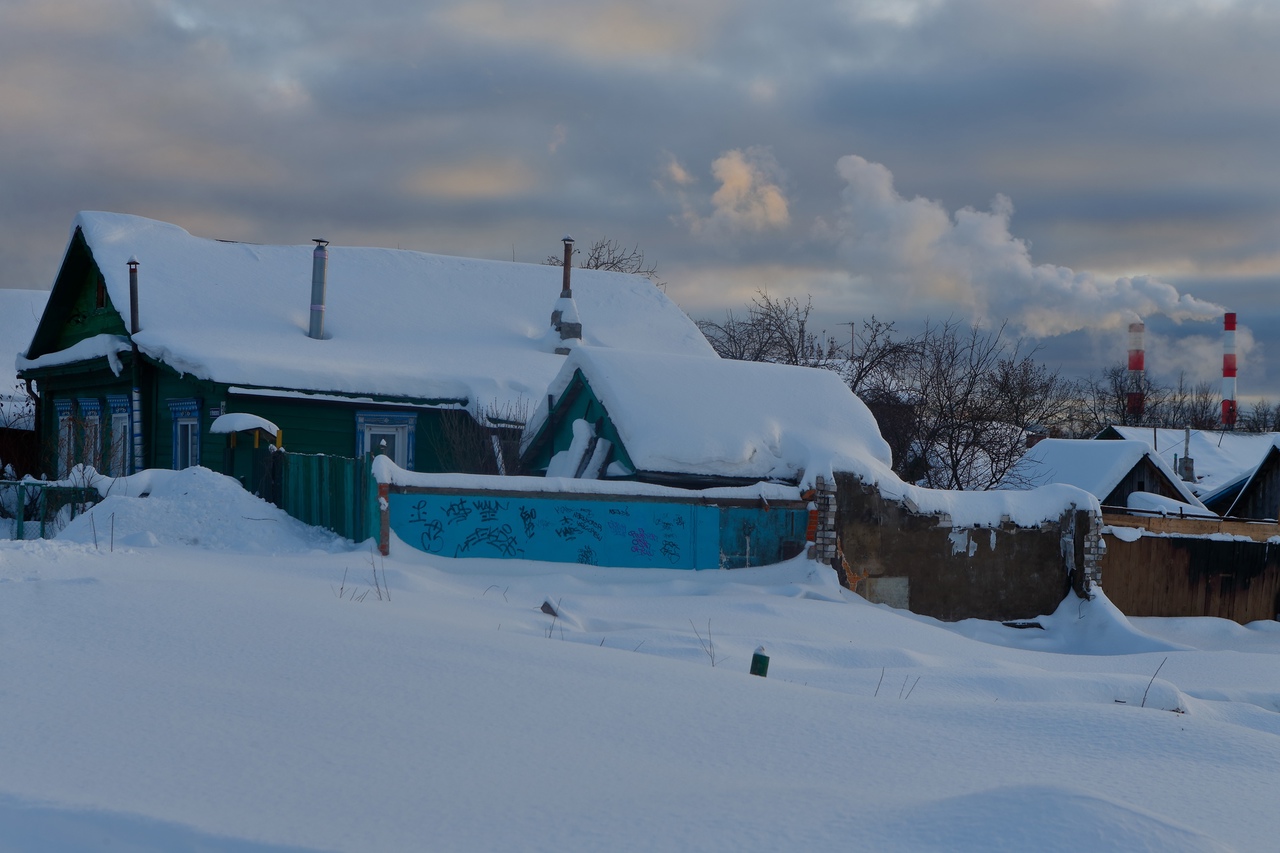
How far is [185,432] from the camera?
707 inches

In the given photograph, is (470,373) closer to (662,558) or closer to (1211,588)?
(662,558)

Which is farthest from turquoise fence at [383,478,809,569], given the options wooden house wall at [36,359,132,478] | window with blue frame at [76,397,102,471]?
window with blue frame at [76,397,102,471]

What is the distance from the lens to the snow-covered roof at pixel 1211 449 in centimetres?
3712

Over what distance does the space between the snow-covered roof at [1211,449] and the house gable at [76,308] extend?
3005 centimetres

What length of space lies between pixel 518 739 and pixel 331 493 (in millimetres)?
8265

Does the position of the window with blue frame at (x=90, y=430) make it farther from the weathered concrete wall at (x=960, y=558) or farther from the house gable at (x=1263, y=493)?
the house gable at (x=1263, y=493)

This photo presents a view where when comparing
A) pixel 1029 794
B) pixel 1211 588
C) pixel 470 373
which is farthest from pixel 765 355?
pixel 1029 794

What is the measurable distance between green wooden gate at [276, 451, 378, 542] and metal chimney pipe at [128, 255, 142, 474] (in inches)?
256

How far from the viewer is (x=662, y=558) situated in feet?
38.9

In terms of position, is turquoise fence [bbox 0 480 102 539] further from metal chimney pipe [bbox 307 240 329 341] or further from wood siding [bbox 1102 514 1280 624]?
wood siding [bbox 1102 514 1280 624]

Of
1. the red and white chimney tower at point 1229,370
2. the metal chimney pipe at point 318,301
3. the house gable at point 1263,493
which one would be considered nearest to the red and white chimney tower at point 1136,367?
the red and white chimney tower at point 1229,370

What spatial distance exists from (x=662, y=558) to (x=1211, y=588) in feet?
28.8

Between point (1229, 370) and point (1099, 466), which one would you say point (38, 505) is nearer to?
point (1099, 466)

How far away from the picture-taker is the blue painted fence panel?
36.5 feet
